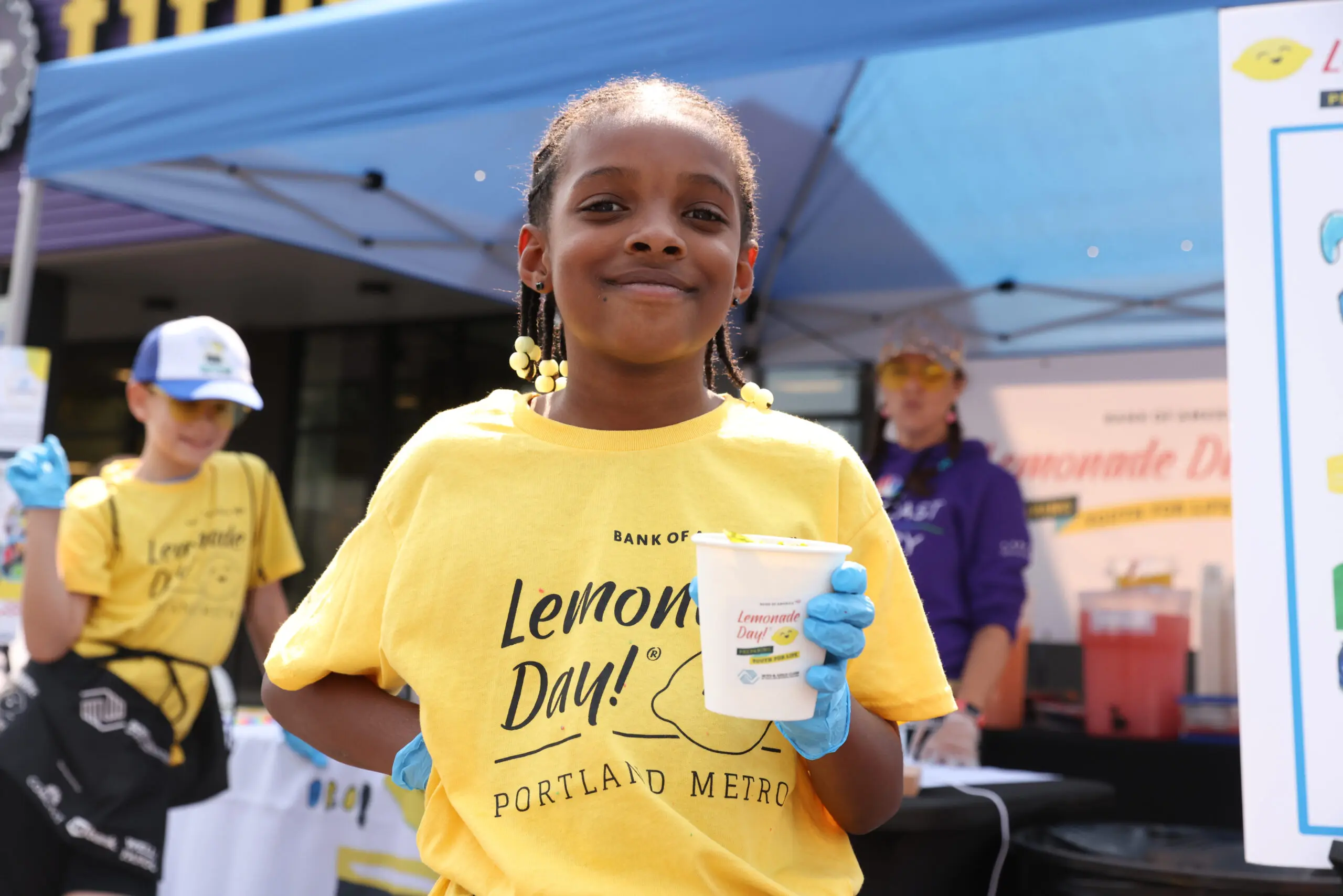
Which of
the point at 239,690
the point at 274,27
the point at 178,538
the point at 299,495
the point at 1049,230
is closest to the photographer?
the point at 178,538

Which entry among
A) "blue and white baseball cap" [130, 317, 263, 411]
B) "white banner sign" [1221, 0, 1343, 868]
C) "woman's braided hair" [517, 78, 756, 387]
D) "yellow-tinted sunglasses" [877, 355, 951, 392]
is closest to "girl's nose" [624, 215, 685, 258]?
"woman's braided hair" [517, 78, 756, 387]

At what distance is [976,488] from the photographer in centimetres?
383

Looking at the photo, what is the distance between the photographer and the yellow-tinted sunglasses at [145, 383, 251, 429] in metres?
3.21

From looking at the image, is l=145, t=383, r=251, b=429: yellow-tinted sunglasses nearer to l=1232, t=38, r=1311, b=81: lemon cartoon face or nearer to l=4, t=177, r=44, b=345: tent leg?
l=4, t=177, r=44, b=345: tent leg

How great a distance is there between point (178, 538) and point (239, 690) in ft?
22.1

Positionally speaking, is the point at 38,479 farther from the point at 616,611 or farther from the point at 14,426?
the point at 616,611

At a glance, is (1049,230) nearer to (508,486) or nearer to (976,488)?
(976,488)

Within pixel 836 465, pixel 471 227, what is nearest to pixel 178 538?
pixel 836 465

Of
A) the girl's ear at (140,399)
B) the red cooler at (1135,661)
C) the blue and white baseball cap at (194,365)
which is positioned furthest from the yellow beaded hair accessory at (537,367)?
the red cooler at (1135,661)

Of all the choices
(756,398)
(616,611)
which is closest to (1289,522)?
(756,398)

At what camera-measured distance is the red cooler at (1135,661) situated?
185 inches

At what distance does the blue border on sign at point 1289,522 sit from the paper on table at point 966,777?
3.22 ft

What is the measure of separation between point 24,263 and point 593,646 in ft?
12.6

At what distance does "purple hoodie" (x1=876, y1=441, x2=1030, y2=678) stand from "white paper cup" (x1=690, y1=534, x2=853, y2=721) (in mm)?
2788
